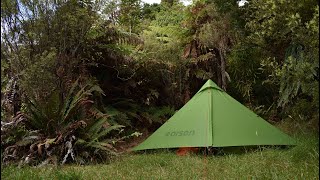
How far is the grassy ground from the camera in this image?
3.40 m

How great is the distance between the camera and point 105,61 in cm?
716

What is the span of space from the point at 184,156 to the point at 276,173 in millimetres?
1741

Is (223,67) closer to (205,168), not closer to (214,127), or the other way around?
(214,127)

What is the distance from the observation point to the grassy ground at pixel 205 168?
3.40 m

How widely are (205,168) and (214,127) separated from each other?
1208 millimetres

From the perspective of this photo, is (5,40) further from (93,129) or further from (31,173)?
(31,173)

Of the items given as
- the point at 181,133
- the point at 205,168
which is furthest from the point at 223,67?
the point at 205,168

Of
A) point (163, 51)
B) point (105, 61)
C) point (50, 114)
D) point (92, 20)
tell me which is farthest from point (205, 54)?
point (50, 114)

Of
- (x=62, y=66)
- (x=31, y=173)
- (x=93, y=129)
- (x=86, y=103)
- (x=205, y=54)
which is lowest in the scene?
(x=31, y=173)

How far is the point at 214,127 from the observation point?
5176 millimetres

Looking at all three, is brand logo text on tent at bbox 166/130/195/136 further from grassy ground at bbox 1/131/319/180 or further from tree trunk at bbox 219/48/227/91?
tree trunk at bbox 219/48/227/91

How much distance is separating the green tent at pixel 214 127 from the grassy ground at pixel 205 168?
35 cm

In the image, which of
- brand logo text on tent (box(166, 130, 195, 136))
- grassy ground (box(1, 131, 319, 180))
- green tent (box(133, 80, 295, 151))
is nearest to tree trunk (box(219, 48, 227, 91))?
green tent (box(133, 80, 295, 151))

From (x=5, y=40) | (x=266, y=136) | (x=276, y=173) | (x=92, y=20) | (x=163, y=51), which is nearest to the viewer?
(x=276, y=173)
